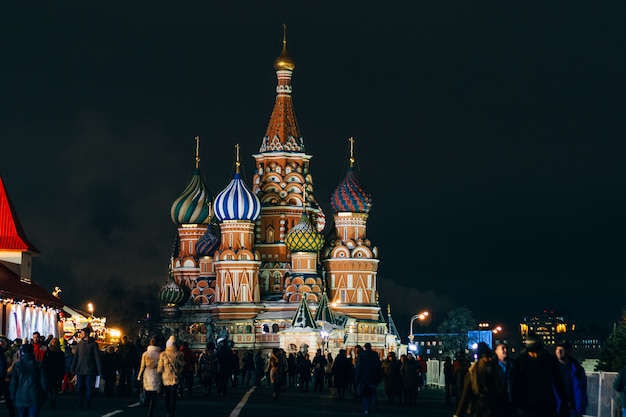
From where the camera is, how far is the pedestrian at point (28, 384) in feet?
74.7

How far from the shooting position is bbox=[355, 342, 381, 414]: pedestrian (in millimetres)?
32688

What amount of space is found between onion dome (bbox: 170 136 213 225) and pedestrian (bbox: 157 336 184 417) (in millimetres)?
104367

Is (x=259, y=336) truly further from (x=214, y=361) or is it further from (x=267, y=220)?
(x=214, y=361)

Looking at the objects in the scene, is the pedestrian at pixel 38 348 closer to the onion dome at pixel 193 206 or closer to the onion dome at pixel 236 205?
the onion dome at pixel 236 205

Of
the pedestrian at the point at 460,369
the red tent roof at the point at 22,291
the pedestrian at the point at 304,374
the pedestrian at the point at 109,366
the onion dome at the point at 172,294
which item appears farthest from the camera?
the onion dome at the point at 172,294

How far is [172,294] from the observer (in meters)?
129

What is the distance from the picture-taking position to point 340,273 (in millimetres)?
122625

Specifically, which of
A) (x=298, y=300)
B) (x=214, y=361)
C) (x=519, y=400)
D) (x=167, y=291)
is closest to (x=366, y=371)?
(x=214, y=361)

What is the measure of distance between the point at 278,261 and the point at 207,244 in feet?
19.5

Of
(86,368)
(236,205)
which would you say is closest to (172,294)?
(236,205)

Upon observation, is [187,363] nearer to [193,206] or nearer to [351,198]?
[351,198]

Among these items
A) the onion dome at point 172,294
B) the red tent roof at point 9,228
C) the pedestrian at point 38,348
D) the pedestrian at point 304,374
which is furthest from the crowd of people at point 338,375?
the onion dome at point 172,294

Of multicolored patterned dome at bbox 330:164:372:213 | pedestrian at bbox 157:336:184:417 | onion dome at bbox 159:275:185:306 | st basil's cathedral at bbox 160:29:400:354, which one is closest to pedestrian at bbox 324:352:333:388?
pedestrian at bbox 157:336:184:417

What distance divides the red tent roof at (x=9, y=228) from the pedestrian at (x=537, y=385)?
6829 centimetres
